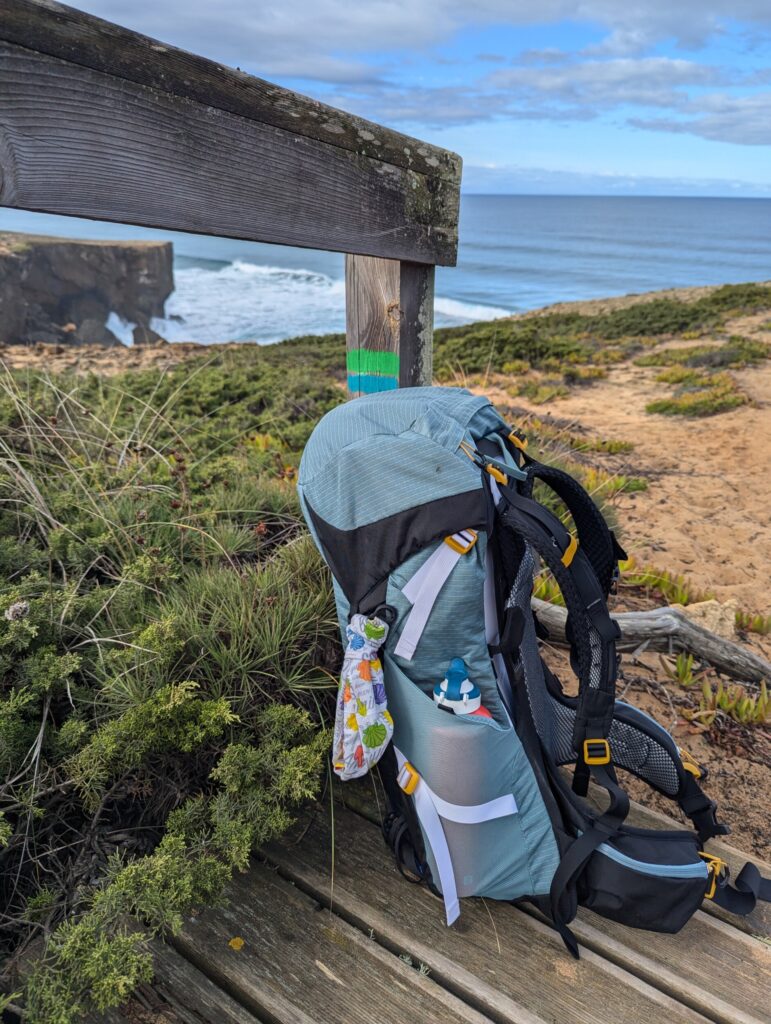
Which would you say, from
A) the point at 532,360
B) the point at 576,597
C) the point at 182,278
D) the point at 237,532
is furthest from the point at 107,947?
the point at 182,278

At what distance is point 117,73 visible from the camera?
133 cm

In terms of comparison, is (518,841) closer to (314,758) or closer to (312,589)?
(314,758)

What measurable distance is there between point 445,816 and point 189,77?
179 cm

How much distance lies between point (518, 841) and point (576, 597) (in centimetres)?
66

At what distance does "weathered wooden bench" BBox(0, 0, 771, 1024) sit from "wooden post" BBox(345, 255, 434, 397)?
254mm

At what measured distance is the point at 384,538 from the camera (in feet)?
5.30

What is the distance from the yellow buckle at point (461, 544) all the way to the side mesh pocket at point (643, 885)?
84 centimetres

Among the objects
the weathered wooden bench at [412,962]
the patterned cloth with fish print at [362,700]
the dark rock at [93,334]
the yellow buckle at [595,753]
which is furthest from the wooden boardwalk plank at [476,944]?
the dark rock at [93,334]

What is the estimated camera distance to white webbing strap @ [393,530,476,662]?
1.58 meters

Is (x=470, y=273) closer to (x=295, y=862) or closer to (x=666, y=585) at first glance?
(x=666, y=585)

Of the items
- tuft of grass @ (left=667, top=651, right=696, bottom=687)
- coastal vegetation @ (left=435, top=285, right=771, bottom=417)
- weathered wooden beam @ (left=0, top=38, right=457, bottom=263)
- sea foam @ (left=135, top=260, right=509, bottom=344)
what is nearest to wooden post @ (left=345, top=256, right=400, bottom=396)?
weathered wooden beam @ (left=0, top=38, right=457, bottom=263)

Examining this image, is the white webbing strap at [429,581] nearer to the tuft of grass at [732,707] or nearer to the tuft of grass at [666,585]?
the tuft of grass at [732,707]

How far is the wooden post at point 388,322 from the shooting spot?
2309mm

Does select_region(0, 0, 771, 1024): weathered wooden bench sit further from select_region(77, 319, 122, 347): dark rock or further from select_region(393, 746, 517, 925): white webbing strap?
select_region(77, 319, 122, 347): dark rock
